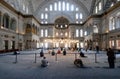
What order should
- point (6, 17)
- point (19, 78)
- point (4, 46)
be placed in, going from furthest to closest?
1. point (6, 17)
2. point (4, 46)
3. point (19, 78)

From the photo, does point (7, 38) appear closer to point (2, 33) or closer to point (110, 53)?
point (2, 33)

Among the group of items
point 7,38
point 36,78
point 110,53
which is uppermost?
point 7,38

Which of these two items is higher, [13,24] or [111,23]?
[13,24]

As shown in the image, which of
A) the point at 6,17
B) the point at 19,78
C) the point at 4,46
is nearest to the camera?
the point at 19,78

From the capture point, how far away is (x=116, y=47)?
41156mm

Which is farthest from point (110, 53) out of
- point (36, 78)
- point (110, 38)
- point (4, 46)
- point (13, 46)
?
point (13, 46)

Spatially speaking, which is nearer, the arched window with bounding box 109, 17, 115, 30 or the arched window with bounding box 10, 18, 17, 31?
the arched window with bounding box 109, 17, 115, 30

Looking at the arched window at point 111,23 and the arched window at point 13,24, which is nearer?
the arched window at point 111,23

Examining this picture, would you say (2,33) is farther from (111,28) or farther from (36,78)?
(36,78)

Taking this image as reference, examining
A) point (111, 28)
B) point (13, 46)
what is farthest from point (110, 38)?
point (13, 46)

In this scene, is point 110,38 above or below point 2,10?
below

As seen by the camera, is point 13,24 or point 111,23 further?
point 13,24

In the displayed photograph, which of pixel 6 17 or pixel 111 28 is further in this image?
pixel 111 28

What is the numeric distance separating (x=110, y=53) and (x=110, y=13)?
31.5 metres
